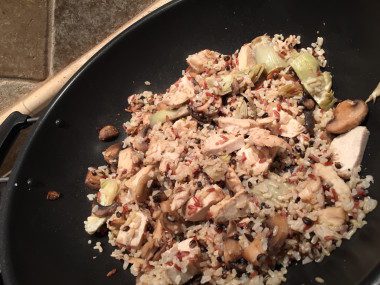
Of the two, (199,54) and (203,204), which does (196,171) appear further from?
(199,54)

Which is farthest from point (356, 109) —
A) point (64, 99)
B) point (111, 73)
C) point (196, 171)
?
point (64, 99)

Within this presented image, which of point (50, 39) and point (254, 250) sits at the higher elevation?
point (50, 39)

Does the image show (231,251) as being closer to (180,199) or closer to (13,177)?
(180,199)

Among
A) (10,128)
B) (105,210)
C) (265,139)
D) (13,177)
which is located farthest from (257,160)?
(10,128)

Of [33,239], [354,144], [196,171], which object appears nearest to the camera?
[354,144]

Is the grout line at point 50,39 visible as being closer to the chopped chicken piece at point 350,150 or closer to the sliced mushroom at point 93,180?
the sliced mushroom at point 93,180

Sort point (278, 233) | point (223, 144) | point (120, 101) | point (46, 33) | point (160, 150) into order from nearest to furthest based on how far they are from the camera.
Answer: point (278, 233)
point (223, 144)
point (160, 150)
point (120, 101)
point (46, 33)

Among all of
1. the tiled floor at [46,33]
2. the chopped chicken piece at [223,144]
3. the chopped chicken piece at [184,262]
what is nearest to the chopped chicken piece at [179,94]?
the chopped chicken piece at [223,144]
